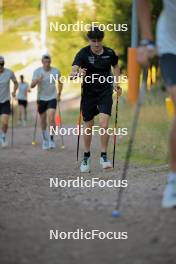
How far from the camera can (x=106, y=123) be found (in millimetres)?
11445

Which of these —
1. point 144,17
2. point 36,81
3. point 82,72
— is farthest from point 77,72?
point 36,81

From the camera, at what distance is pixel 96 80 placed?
37.5ft

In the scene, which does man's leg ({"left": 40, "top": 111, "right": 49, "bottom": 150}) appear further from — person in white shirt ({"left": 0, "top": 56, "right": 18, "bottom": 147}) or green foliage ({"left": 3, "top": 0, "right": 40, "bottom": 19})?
green foliage ({"left": 3, "top": 0, "right": 40, "bottom": 19})

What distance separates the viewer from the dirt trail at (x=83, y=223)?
5602 mm

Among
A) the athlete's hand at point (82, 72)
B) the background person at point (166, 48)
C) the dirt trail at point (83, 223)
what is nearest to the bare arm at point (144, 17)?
the background person at point (166, 48)

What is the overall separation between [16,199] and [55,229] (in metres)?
2.10

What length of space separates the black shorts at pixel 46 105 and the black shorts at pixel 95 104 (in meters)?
4.95

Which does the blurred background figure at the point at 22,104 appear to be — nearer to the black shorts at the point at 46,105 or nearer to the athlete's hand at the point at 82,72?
the black shorts at the point at 46,105

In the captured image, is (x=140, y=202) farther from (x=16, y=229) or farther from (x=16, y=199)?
(x=16, y=199)

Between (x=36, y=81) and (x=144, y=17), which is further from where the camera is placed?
(x=36, y=81)

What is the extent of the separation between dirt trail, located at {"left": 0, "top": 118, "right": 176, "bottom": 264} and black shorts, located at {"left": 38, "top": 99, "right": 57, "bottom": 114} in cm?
661

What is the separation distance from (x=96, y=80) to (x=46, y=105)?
5534mm

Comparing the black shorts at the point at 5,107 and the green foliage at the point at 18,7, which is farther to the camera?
the green foliage at the point at 18,7

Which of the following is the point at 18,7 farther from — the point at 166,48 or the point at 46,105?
the point at 166,48
